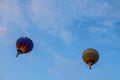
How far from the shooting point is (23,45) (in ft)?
204

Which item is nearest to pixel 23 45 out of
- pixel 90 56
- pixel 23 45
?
pixel 23 45

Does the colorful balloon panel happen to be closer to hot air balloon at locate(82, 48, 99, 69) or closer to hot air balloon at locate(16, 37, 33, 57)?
hot air balloon at locate(16, 37, 33, 57)

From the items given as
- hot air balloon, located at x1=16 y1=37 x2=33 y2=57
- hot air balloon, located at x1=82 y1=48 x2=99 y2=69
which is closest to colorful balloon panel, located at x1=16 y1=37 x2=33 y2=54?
hot air balloon, located at x1=16 y1=37 x2=33 y2=57

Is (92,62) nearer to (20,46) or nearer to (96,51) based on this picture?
(96,51)

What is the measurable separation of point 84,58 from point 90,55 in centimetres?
131

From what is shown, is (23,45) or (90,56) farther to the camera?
(23,45)

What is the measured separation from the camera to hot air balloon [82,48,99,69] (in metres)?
61.8

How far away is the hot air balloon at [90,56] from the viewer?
6175 cm

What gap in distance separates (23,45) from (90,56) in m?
10.9

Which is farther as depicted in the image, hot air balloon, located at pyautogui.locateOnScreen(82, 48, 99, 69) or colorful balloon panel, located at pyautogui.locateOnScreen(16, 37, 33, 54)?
colorful balloon panel, located at pyautogui.locateOnScreen(16, 37, 33, 54)

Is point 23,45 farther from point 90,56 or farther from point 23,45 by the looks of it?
point 90,56

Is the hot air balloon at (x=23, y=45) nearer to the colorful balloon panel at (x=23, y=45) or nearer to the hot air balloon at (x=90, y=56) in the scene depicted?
the colorful balloon panel at (x=23, y=45)

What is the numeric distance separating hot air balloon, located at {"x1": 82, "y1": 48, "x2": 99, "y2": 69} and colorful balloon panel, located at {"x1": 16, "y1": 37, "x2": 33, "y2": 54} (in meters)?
9.07

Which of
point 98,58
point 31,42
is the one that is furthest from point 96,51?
point 31,42
